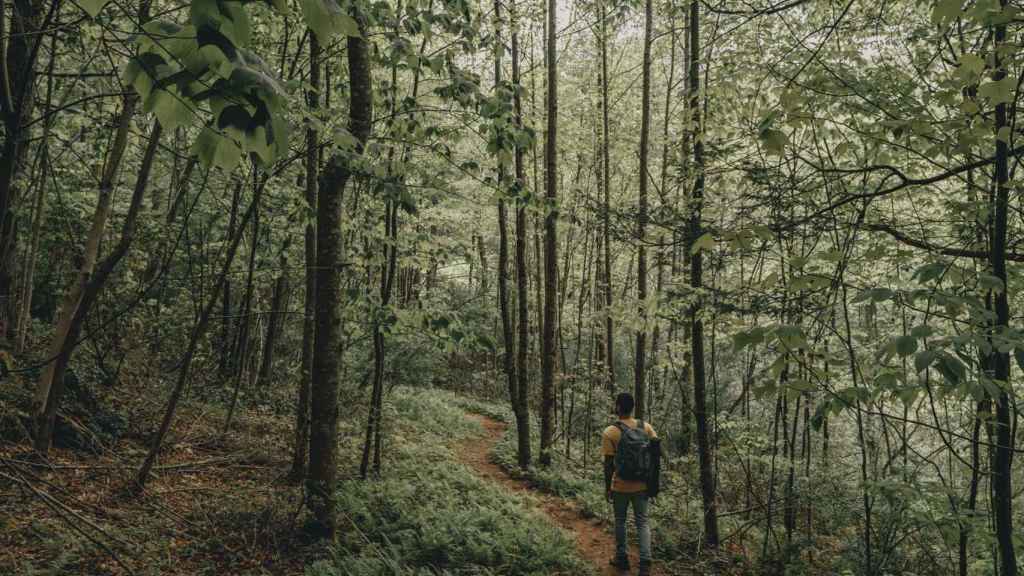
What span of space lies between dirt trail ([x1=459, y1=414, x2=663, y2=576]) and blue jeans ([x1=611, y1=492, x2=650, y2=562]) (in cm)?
47

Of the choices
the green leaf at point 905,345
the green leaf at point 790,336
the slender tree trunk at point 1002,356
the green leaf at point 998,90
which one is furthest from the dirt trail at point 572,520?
the green leaf at point 998,90

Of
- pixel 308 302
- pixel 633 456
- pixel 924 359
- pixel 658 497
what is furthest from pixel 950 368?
pixel 658 497

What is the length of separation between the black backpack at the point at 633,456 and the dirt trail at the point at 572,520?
1.46 metres

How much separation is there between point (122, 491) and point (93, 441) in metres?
1.19

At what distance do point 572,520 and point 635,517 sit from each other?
2.46m

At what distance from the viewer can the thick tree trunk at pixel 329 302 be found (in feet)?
17.9

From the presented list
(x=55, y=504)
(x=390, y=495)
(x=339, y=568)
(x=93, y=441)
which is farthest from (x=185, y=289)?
(x=55, y=504)

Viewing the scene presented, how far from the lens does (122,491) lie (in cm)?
620

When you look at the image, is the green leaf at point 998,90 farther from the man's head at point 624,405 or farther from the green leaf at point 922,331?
the man's head at point 624,405

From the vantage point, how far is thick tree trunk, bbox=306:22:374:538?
546cm

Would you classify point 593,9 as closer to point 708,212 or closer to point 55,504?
point 708,212

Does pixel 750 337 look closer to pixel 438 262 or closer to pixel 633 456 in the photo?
pixel 633 456

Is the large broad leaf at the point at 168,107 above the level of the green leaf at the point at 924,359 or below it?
above

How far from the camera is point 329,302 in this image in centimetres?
569
